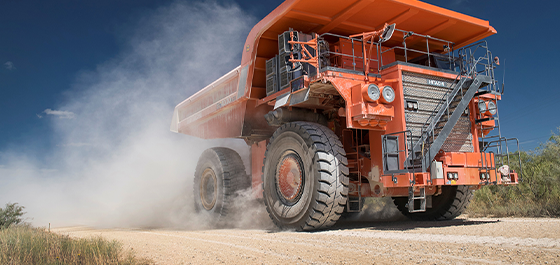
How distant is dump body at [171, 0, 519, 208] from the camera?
7387 millimetres

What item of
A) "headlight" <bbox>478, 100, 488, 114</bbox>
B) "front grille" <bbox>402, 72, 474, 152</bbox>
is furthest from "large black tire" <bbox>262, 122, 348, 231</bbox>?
"headlight" <bbox>478, 100, 488, 114</bbox>

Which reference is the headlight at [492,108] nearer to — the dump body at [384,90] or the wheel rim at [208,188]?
the dump body at [384,90]

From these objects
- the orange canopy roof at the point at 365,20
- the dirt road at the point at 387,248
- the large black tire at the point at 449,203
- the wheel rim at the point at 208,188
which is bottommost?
the dirt road at the point at 387,248

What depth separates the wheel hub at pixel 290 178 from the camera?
820 centimetres

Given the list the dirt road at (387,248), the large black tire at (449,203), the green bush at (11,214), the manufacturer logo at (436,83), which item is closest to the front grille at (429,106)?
the manufacturer logo at (436,83)

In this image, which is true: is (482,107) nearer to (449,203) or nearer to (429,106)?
(429,106)

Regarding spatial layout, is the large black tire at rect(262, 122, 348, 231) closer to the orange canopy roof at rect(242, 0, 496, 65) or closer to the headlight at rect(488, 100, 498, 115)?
the orange canopy roof at rect(242, 0, 496, 65)

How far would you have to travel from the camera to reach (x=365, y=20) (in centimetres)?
892

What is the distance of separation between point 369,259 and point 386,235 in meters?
2.09

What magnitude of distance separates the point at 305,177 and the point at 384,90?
2.07 metres

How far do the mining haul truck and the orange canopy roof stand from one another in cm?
2

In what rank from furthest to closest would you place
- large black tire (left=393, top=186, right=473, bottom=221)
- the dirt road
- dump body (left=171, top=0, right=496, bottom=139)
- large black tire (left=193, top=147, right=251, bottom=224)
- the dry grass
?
1. large black tire (left=193, top=147, right=251, bottom=224)
2. large black tire (left=393, top=186, right=473, bottom=221)
3. dump body (left=171, top=0, right=496, bottom=139)
4. the dry grass
5. the dirt road

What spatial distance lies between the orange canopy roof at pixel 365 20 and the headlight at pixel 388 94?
5.80ft

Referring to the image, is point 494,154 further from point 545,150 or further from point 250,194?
point 250,194
